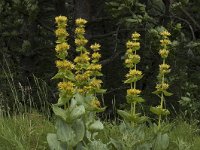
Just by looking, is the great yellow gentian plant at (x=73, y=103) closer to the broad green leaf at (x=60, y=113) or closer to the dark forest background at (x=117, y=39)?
the broad green leaf at (x=60, y=113)

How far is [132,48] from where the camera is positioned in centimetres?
484

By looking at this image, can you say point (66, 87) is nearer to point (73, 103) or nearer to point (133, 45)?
point (73, 103)

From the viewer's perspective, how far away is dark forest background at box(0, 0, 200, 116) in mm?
7152

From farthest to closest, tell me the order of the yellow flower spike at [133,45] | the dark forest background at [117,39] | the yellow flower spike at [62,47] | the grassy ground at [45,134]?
the dark forest background at [117,39] → the grassy ground at [45,134] → the yellow flower spike at [133,45] → the yellow flower spike at [62,47]

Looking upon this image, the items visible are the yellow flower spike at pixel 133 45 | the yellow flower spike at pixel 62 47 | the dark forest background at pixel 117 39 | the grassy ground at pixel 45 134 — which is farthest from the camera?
the dark forest background at pixel 117 39

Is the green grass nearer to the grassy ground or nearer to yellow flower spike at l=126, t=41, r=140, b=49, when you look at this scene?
the grassy ground

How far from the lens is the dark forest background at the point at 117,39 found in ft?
23.5

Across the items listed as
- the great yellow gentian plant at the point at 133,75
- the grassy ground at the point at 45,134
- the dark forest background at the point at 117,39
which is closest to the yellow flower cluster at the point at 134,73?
the great yellow gentian plant at the point at 133,75

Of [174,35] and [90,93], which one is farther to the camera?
[174,35]

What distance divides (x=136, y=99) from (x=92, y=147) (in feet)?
2.08

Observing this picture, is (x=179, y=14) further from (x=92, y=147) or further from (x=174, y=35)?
(x=92, y=147)

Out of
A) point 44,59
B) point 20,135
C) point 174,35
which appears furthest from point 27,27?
point 20,135

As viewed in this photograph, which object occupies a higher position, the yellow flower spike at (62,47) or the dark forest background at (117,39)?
the yellow flower spike at (62,47)

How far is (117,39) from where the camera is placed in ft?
32.6
